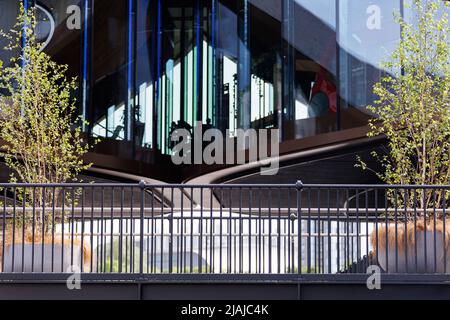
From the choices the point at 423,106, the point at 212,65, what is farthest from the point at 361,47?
the point at 423,106

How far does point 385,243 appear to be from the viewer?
1148 centimetres

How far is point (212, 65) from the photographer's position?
23578 millimetres

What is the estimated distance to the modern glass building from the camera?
67.5ft

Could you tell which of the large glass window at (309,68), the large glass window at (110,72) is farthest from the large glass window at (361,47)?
the large glass window at (110,72)

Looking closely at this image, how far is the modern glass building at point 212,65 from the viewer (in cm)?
2056

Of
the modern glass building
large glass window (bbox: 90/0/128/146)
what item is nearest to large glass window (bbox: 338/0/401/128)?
the modern glass building

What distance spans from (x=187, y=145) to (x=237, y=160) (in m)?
2.27

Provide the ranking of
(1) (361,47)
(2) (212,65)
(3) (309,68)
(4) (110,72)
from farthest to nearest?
(2) (212,65), (4) (110,72), (3) (309,68), (1) (361,47)

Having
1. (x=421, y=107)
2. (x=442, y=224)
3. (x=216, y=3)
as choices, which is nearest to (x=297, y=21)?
(x=216, y=3)

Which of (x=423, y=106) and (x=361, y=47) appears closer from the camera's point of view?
(x=423, y=106)

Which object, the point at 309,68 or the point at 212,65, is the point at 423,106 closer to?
the point at 309,68

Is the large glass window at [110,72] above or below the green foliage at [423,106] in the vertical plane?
above

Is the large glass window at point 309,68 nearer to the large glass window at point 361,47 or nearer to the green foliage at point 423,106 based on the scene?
the large glass window at point 361,47
